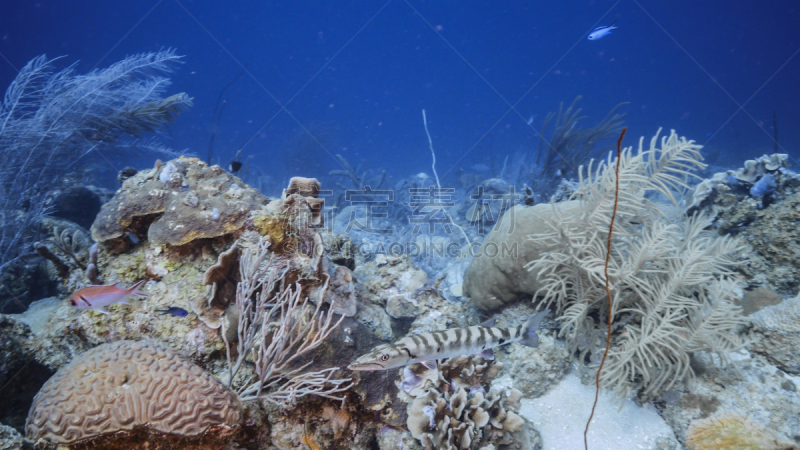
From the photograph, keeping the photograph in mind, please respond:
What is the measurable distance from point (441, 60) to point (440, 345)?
121290mm

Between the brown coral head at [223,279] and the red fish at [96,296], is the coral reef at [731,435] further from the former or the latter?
the red fish at [96,296]

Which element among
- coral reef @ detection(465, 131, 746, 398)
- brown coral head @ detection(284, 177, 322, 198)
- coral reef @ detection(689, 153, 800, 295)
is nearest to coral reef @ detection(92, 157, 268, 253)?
brown coral head @ detection(284, 177, 322, 198)

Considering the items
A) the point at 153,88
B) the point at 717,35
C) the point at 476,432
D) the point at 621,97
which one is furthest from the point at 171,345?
the point at 717,35

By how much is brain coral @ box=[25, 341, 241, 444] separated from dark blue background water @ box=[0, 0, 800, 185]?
45.4m

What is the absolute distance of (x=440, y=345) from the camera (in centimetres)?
260

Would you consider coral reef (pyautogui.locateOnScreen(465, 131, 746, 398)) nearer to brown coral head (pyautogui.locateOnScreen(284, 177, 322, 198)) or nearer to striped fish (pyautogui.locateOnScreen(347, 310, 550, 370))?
striped fish (pyautogui.locateOnScreen(347, 310, 550, 370))

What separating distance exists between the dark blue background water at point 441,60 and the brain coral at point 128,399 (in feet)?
149

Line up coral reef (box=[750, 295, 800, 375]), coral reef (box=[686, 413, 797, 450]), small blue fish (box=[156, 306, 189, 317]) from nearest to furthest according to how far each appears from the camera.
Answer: small blue fish (box=[156, 306, 189, 317]), coral reef (box=[686, 413, 797, 450]), coral reef (box=[750, 295, 800, 375])

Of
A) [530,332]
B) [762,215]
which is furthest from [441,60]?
[530,332]

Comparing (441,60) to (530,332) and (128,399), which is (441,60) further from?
(128,399)

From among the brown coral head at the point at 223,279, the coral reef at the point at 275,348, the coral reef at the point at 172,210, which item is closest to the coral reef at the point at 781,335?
the coral reef at the point at 275,348

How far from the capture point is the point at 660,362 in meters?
3.13

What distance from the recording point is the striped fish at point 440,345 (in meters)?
2.41

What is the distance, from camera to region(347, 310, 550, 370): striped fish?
95.0 inches
